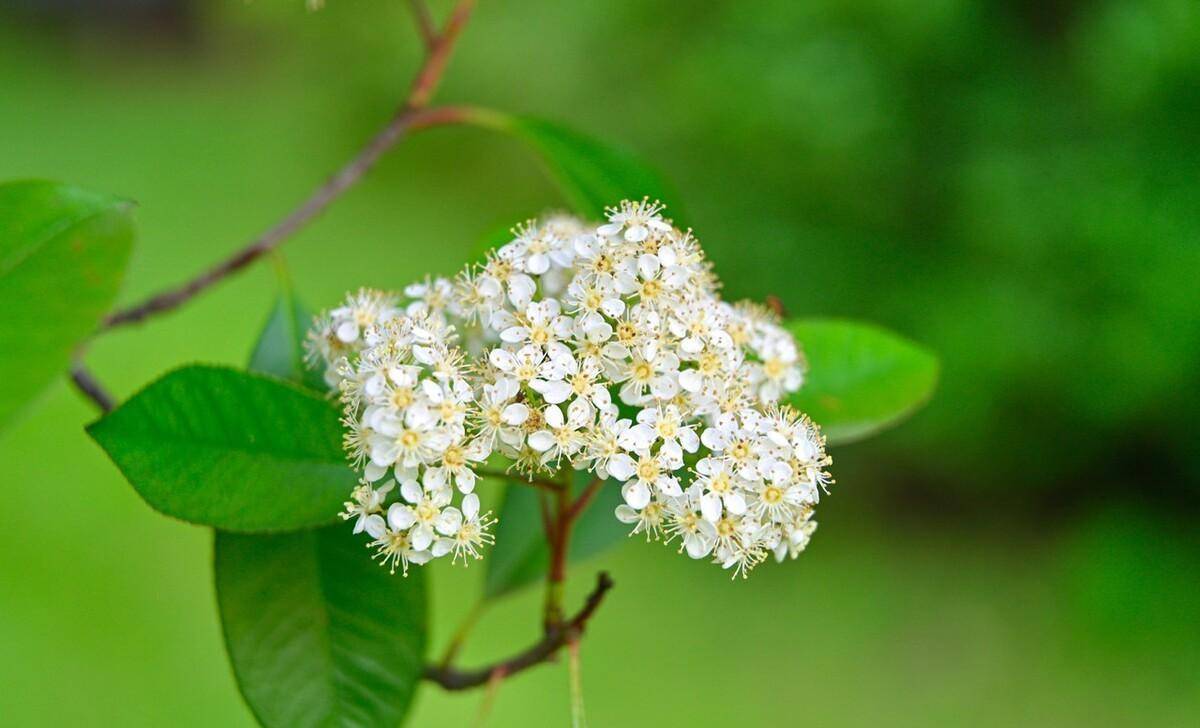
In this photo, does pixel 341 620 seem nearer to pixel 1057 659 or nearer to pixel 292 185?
pixel 1057 659

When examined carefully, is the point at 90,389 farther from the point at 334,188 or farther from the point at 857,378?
the point at 857,378

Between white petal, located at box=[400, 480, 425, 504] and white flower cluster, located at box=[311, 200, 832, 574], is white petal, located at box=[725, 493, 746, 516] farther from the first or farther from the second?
white petal, located at box=[400, 480, 425, 504]

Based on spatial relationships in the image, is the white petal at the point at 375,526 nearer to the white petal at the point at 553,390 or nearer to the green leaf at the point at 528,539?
the white petal at the point at 553,390

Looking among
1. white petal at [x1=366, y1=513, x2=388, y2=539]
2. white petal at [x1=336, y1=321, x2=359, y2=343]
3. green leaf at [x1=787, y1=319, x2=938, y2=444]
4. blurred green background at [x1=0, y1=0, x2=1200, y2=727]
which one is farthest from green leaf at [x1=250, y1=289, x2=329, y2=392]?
blurred green background at [x1=0, y1=0, x2=1200, y2=727]

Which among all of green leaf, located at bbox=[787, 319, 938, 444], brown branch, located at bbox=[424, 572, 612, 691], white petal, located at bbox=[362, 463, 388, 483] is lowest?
brown branch, located at bbox=[424, 572, 612, 691]

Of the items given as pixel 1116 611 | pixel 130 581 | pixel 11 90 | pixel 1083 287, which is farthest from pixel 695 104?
pixel 11 90

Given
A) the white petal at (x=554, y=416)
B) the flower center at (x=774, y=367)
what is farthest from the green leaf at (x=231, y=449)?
the flower center at (x=774, y=367)

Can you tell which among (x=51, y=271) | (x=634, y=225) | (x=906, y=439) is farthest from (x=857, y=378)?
(x=906, y=439)
